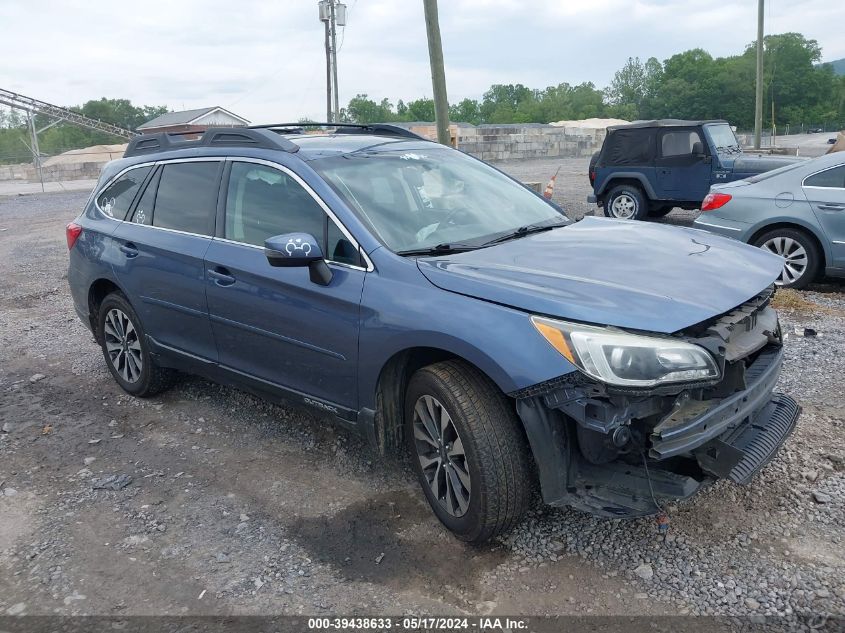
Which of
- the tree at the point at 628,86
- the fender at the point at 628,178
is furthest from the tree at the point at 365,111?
the fender at the point at 628,178

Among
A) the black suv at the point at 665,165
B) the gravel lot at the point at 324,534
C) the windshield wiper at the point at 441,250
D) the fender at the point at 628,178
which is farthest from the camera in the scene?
the fender at the point at 628,178

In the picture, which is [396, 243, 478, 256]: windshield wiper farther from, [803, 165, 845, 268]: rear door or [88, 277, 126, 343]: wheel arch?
[803, 165, 845, 268]: rear door

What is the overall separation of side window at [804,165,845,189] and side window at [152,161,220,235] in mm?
6265

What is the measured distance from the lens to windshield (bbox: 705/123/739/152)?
12.3 metres

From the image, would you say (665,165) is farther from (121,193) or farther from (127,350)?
(127,350)

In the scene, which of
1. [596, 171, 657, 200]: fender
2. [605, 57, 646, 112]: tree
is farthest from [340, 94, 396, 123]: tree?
[596, 171, 657, 200]: fender

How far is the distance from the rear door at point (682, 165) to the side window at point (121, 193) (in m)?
9.77

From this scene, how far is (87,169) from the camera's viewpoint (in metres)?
33.7

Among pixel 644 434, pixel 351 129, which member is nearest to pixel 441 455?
pixel 644 434

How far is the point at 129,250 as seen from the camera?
4.88 meters

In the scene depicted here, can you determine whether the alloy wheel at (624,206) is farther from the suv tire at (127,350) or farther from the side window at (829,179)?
the suv tire at (127,350)

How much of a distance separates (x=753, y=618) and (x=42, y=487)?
12.1ft

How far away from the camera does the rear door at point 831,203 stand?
7.23 meters

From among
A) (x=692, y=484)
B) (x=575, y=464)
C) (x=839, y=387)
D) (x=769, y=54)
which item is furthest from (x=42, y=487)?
(x=769, y=54)
